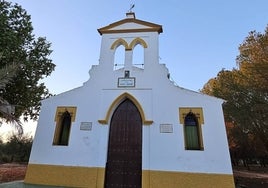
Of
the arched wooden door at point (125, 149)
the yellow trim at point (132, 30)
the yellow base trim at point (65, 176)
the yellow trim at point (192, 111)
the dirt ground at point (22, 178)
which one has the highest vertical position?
the yellow trim at point (132, 30)

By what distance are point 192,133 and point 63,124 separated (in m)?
5.93

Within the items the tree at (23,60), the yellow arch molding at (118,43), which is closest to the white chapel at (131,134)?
the yellow arch molding at (118,43)

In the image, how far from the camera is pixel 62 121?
905cm

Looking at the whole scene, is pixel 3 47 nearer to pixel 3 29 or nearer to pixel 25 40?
pixel 3 29

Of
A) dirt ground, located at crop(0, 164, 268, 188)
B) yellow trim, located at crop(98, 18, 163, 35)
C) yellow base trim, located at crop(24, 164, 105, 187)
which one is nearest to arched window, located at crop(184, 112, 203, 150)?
yellow base trim, located at crop(24, 164, 105, 187)

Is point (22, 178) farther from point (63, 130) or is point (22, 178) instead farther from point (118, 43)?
point (118, 43)

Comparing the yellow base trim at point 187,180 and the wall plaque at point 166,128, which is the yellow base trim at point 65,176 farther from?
the wall plaque at point 166,128

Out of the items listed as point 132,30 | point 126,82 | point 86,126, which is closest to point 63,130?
point 86,126

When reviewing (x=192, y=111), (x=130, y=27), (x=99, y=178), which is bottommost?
(x=99, y=178)

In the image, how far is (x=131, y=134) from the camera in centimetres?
834

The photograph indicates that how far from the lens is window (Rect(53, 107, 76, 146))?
28.6 ft

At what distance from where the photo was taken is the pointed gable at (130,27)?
982cm

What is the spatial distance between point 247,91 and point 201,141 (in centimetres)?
857

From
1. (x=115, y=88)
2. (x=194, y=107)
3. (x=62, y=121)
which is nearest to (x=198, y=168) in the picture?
(x=194, y=107)
